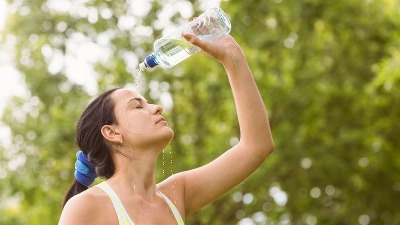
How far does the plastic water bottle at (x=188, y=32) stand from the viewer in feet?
12.4

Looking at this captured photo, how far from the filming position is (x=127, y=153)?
3.51m

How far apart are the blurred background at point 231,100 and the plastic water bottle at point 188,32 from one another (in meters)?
7.48

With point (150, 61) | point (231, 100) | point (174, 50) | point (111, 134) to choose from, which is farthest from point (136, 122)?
point (231, 100)

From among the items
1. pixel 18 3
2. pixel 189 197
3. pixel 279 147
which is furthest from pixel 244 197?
pixel 189 197

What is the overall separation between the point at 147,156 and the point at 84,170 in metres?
0.29

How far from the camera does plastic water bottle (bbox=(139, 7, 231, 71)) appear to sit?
149 inches

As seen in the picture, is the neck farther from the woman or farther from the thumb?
the thumb

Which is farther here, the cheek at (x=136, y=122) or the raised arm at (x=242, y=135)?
the raised arm at (x=242, y=135)

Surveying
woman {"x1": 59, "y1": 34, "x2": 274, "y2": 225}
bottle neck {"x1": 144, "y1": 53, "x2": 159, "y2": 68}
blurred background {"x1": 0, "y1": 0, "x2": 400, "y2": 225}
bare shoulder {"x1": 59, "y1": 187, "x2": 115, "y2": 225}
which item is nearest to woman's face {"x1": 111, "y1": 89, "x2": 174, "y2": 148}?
woman {"x1": 59, "y1": 34, "x2": 274, "y2": 225}

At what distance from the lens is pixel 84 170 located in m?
3.62

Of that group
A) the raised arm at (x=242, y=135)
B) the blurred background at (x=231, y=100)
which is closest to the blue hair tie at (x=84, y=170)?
the raised arm at (x=242, y=135)

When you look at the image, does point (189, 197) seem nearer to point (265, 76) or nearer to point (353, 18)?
point (265, 76)

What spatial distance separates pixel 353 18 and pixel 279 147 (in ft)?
7.72

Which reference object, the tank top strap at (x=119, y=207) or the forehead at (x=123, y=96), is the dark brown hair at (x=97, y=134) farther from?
the tank top strap at (x=119, y=207)
